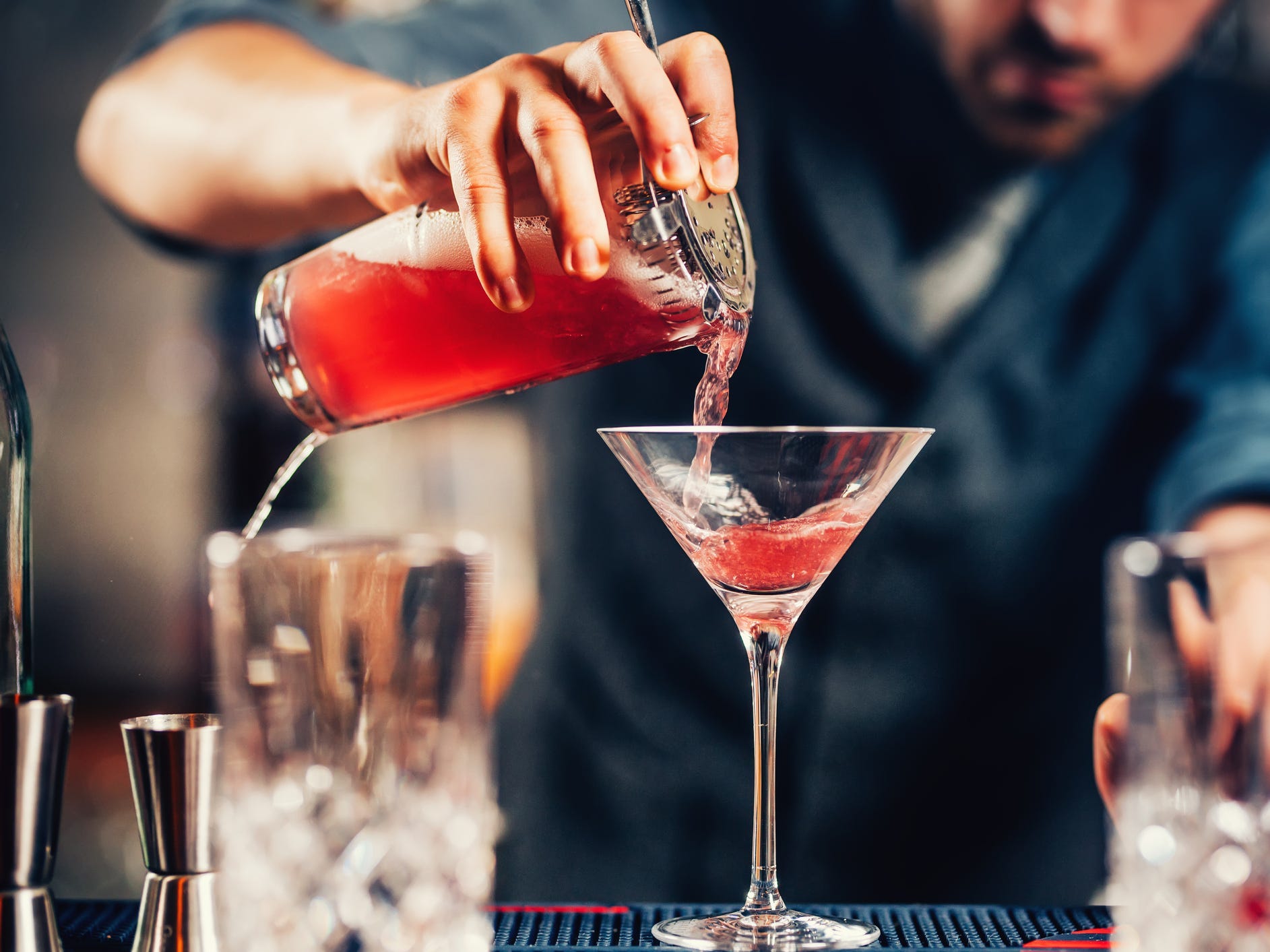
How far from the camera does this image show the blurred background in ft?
5.88

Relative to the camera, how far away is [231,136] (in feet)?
5.00

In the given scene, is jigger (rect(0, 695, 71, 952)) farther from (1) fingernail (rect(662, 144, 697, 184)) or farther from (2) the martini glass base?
(1) fingernail (rect(662, 144, 697, 184))

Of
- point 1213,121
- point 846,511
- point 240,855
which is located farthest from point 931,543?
point 240,855

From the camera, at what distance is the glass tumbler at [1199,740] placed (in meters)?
0.53

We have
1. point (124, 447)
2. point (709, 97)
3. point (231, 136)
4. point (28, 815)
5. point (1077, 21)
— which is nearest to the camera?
point (28, 815)

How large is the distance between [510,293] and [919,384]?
3.32 feet

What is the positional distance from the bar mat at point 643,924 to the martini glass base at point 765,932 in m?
0.01

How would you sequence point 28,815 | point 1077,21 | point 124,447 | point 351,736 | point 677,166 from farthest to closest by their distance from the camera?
point 124,447
point 1077,21
point 677,166
point 28,815
point 351,736

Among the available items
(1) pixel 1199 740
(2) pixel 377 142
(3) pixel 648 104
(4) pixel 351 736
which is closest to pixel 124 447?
(2) pixel 377 142

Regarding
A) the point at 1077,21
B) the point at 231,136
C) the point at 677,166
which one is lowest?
the point at 677,166

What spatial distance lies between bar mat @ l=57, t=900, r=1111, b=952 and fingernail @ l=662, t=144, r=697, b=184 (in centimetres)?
48

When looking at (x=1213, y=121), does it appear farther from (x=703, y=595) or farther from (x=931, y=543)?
(x=703, y=595)

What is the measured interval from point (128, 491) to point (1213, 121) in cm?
164

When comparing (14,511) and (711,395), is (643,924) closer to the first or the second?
(711,395)
